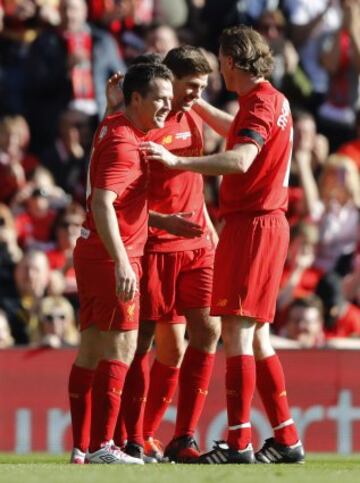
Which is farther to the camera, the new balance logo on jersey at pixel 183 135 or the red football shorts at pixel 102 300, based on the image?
the new balance logo on jersey at pixel 183 135

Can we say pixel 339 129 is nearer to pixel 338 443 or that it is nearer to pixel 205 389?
pixel 338 443

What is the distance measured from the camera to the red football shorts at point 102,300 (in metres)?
9.07

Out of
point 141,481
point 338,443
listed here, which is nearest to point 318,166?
point 338,443

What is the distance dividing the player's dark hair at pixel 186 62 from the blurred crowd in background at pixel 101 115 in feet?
13.4

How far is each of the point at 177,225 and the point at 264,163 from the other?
2.09 feet

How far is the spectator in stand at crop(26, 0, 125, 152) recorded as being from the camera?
16.3m

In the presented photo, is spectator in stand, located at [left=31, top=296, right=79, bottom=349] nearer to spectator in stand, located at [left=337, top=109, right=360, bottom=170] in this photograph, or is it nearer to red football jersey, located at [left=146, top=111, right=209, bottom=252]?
red football jersey, located at [left=146, top=111, right=209, bottom=252]

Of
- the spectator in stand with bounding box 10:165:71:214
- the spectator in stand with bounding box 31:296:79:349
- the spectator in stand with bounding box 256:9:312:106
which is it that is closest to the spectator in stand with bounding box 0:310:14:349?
the spectator in stand with bounding box 31:296:79:349

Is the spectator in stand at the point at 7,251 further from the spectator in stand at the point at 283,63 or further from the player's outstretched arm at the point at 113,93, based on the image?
the player's outstretched arm at the point at 113,93

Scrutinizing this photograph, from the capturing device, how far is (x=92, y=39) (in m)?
16.5

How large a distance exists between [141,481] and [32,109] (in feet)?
30.5

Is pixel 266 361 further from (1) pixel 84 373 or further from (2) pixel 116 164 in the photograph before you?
(2) pixel 116 164

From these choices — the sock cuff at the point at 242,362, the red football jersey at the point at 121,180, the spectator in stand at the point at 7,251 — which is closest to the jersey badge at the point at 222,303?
the sock cuff at the point at 242,362

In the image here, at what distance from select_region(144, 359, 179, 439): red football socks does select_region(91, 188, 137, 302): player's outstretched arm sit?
3.93ft
